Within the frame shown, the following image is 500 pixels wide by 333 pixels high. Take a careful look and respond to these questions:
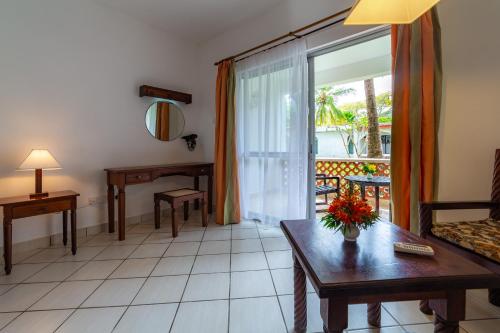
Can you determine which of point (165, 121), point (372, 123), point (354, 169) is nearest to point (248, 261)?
point (165, 121)

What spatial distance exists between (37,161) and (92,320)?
4.90 feet

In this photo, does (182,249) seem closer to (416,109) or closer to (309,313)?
(309,313)

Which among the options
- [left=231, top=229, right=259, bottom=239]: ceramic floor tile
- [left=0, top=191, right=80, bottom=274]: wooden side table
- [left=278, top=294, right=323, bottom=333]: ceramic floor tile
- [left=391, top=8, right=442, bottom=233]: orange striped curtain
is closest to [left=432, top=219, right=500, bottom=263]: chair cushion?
[left=391, top=8, right=442, bottom=233]: orange striped curtain

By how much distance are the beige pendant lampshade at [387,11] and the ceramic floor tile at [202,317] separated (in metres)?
1.72

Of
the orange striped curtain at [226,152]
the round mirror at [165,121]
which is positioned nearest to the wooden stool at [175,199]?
the orange striped curtain at [226,152]

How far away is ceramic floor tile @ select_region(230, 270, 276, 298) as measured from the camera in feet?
4.96

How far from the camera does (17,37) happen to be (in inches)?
83.1

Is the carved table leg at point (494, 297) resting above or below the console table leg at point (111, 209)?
below

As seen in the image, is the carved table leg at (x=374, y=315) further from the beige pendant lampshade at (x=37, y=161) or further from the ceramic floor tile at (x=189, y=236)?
the beige pendant lampshade at (x=37, y=161)

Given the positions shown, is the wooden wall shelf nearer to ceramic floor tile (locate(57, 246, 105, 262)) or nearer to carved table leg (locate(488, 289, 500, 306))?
ceramic floor tile (locate(57, 246, 105, 262))

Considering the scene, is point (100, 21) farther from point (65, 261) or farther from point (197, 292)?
point (197, 292)

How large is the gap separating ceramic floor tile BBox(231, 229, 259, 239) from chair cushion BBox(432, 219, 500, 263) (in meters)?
1.63

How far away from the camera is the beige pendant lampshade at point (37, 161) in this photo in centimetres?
194

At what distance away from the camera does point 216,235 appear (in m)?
2.56
